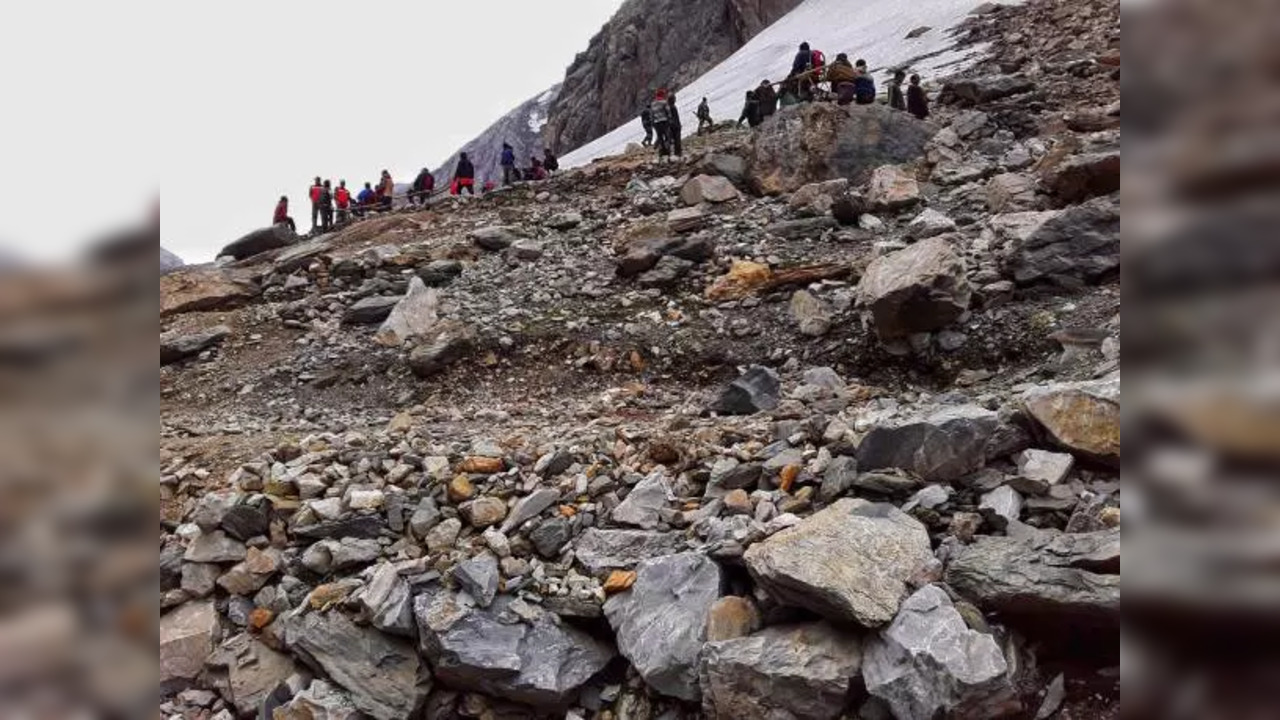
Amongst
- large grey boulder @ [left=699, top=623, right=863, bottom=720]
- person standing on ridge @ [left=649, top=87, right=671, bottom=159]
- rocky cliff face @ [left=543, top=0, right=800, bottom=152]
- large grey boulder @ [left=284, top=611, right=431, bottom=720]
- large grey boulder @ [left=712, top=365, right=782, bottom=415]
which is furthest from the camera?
rocky cliff face @ [left=543, top=0, right=800, bottom=152]

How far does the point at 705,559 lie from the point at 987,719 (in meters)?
1.84

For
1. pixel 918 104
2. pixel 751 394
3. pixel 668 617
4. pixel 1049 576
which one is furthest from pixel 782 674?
pixel 918 104

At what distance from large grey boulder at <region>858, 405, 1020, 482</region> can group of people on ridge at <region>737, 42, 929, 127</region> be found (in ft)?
40.5

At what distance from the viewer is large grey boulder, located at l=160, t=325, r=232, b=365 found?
1259 centimetres

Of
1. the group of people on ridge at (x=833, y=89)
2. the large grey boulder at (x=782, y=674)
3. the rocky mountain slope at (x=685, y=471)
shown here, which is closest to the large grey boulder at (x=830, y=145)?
the rocky mountain slope at (x=685, y=471)

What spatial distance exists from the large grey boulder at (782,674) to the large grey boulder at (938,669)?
167 millimetres

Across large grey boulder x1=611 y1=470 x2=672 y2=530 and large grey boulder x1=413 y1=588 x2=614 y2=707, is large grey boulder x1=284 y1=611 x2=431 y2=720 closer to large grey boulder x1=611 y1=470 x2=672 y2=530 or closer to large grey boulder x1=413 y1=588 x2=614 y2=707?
large grey boulder x1=413 y1=588 x2=614 y2=707

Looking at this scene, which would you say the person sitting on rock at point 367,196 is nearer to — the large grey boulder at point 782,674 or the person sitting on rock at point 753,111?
the person sitting on rock at point 753,111

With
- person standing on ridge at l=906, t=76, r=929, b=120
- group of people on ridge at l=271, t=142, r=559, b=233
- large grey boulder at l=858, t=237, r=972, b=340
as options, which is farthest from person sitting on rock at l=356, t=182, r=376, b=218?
large grey boulder at l=858, t=237, r=972, b=340

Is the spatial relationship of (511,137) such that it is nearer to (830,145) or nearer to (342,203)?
(342,203)

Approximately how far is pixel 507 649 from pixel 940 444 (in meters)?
3.20

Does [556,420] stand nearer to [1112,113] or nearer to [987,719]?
[987,719]

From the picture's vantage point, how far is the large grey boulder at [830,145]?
14742mm
